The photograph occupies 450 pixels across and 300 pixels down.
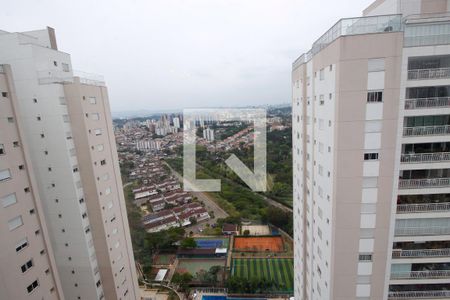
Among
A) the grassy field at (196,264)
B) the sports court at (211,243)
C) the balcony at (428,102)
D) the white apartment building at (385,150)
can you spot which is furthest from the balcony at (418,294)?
the sports court at (211,243)

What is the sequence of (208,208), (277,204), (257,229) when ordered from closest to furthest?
(257,229)
(277,204)
(208,208)

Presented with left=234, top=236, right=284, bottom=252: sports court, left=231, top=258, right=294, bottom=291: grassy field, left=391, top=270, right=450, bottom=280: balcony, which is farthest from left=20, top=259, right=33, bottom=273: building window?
left=234, top=236, right=284, bottom=252: sports court

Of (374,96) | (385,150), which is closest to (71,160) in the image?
(374,96)

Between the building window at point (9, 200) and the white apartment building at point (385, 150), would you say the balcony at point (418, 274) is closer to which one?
the white apartment building at point (385, 150)

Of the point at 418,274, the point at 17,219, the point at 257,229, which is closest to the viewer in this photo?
the point at 17,219

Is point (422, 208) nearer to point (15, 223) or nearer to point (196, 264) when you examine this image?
point (15, 223)

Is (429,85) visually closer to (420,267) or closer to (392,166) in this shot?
(392,166)
